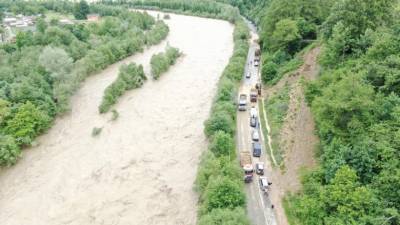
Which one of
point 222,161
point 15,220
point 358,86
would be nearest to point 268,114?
point 222,161

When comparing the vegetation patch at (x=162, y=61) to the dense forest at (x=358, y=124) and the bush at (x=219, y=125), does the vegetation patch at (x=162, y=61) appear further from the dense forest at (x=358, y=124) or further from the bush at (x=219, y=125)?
the dense forest at (x=358, y=124)

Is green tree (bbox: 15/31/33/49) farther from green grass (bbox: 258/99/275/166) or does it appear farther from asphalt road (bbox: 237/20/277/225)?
green grass (bbox: 258/99/275/166)

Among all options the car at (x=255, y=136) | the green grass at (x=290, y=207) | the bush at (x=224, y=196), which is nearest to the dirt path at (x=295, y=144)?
the green grass at (x=290, y=207)

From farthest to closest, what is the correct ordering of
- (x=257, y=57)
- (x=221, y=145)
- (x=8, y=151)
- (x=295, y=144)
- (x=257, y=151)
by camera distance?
(x=257, y=57)
(x=8, y=151)
(x=257, y=151)
(x=295, y=144)
(x=221, y=145)

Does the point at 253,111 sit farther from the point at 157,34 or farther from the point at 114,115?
the point at 157,34

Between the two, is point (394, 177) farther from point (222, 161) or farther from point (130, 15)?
point (130, 15)

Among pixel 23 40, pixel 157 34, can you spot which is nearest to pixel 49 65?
pixel 23 40
